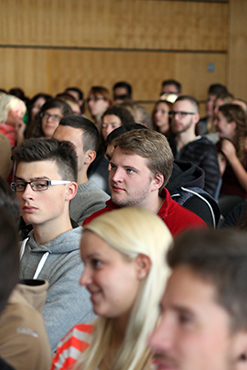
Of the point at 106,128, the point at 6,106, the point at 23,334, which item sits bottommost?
the point at 23,334

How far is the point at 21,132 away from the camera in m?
5.96

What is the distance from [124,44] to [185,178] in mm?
6737

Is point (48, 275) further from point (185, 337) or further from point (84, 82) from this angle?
point (84, 82)

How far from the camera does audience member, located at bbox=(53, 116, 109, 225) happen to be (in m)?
3.31

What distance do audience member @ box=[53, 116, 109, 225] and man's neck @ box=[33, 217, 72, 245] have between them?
0.80 meters

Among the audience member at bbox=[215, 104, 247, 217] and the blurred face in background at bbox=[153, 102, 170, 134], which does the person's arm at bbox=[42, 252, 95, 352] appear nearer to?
the audience member at bbox=[215, 104, 247, 217]

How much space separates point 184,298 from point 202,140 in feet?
13.5

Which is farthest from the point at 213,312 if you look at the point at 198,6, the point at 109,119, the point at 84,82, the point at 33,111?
the point at 198,6

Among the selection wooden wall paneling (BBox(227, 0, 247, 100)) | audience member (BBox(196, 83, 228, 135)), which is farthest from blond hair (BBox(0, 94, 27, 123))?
wooden wall paneling (BBox(227, 0, 247, 100))

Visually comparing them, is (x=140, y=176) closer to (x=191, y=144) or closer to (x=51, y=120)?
(x=191, y=144)

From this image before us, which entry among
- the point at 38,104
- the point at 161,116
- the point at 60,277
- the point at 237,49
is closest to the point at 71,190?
the point at 60,277

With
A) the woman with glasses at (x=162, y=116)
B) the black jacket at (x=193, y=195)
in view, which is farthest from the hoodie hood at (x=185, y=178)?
the woman with glasses at (x=162, y=116)

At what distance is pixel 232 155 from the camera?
16.4 feet

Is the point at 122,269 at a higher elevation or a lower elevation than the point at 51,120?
lower
